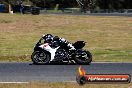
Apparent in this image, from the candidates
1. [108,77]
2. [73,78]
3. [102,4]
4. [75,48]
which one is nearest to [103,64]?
[75,48]

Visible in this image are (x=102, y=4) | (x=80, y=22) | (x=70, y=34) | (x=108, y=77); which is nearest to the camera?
(x=108, y=77)

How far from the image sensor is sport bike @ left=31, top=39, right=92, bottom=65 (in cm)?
1755

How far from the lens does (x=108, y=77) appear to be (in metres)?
10.1

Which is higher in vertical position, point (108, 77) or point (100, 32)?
A: point (108, 77)

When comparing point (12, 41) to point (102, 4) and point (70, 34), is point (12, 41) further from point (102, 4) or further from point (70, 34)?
point (102, 4)

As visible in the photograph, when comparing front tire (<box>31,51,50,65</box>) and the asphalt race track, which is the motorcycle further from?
the asphalt race track

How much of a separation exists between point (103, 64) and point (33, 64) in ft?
8.84

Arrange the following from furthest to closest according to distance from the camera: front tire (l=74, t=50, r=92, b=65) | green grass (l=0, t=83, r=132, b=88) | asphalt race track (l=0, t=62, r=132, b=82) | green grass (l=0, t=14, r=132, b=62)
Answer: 1. green grass (l=0, t=14, r=132, b=62)
2. front tire (l=74, t=50, r=92, b=65)
3. asphalt race track (l=0, t=62, r=132, b=82)
4. green grass (l=0, t=83, r=132, b=88)

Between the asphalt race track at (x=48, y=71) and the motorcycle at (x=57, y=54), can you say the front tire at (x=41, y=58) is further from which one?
the asphalt race track at (x=48, y=71)

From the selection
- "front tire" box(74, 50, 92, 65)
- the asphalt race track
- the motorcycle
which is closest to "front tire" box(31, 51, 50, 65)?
the motorcycle

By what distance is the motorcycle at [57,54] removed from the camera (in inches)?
691

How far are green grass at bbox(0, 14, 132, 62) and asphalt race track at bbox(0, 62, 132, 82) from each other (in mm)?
3016

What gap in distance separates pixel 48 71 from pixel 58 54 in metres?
2.17

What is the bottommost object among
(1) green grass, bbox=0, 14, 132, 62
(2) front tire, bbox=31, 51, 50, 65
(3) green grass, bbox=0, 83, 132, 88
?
(1) green grass, bbox=0, 14, 132, 62
